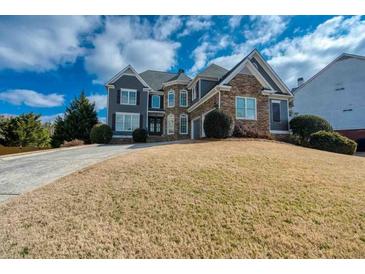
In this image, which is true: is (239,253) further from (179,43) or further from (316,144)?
(316,144)

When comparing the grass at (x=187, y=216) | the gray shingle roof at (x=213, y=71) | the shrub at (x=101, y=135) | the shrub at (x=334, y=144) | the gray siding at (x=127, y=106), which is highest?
the gray shingle roof at (x=213, y=71)

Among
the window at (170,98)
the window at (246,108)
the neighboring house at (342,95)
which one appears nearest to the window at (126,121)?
the window at (170,98)

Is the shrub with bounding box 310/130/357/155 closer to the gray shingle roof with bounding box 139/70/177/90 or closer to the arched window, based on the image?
the arched window

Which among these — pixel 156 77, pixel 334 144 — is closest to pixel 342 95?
pixel 334 144

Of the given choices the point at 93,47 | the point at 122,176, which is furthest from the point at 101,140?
the point at 122,176

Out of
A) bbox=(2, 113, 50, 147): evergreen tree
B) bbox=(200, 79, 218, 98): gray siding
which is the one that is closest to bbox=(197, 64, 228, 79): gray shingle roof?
bbox=(200, 79, 218, 98): gray siding

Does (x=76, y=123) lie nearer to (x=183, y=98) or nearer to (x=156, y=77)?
(x=156, y=77)

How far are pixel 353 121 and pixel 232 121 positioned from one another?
15966mm

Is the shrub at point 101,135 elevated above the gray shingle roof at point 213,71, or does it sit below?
below

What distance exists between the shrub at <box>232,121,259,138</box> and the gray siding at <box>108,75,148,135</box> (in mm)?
10924

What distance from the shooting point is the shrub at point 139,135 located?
830 inches

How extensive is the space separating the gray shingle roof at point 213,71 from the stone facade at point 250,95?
451 cm

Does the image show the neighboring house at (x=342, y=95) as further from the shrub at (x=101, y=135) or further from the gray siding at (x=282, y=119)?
the shrub at (x=101, y=135)

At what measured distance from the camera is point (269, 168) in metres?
6.99
